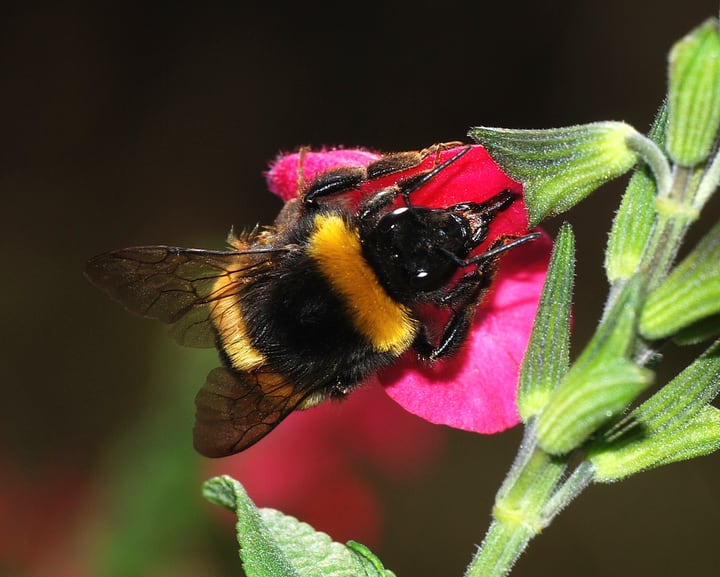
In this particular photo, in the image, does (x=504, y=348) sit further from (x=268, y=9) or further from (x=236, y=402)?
(x=268, y=9)

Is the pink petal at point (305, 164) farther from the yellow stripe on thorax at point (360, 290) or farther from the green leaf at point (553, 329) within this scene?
the green leaf at point (553, 329)

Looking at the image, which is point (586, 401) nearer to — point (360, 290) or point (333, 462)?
point (360, 290)

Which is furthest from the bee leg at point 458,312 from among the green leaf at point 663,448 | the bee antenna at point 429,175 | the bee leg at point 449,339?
the green leaf at point 663,448

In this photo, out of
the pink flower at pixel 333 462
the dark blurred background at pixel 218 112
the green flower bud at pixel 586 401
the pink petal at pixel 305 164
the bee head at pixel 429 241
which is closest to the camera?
the green flower bud at pixel 586 401

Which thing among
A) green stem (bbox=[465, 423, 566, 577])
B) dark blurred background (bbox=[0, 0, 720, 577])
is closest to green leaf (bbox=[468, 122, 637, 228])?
green stem (bbox=[465, 423, 566, 577])

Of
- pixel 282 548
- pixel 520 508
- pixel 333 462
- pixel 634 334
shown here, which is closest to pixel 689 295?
pixel 634 334

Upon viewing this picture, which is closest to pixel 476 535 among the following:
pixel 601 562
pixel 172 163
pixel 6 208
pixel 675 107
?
pixel 601 562
